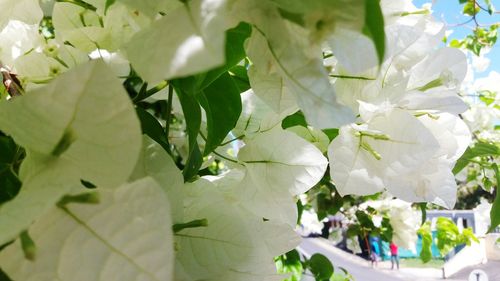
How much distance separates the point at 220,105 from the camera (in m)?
0.28

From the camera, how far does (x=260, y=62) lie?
21 centimetres

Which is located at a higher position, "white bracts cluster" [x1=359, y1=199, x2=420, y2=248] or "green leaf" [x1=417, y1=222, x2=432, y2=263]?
"white bracts cluster" [x1=359, y1=199, x2=420, y2=248]

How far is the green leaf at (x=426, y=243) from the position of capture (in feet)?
4.69

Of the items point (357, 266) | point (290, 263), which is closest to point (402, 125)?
point (290, 263)

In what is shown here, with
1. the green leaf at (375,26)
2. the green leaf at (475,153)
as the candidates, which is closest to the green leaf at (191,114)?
the green leaf at (375,26)

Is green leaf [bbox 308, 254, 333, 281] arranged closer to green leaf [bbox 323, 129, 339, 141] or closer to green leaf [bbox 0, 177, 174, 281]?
green leaf [bbox 323, 129, 339, 141]

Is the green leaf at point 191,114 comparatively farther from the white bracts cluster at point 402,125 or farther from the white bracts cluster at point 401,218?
the white bracts cluster at point 401,218

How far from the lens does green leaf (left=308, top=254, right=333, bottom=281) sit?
91 centimetres

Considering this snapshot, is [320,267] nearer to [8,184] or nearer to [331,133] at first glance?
[331,133]

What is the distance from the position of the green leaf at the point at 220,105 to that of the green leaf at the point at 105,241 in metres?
0.12

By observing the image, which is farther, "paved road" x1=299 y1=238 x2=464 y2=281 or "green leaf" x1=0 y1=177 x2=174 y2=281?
"paved road" x1=299 y1=238 x2=464 y2=281

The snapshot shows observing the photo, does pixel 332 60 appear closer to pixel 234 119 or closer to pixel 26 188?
pixel 234 119

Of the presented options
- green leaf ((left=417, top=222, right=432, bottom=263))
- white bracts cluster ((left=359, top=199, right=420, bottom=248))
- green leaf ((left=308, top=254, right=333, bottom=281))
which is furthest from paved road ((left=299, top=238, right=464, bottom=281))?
green leaf ((left=308, top=254, right=333, bottom=281))

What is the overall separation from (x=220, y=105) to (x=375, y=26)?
5.0 inches
